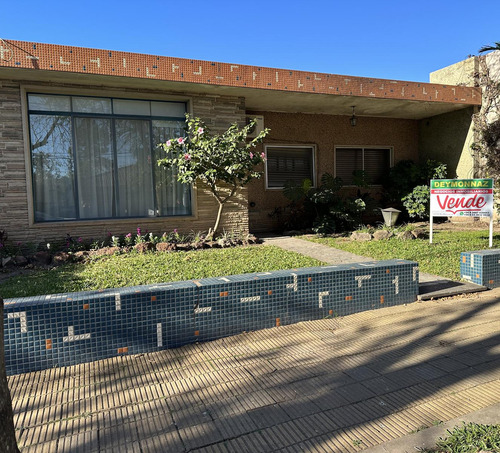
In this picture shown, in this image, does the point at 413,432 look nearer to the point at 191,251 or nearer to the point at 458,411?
the point at 458,411

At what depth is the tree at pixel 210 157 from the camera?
8180 millimetres

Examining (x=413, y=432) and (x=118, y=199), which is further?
(x=118, y=199)

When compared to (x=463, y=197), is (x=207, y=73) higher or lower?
higher

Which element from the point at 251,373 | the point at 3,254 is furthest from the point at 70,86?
the point at 251,373

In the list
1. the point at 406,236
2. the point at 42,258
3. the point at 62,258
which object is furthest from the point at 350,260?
the point at 42,258

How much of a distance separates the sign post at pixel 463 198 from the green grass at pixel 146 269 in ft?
11.1

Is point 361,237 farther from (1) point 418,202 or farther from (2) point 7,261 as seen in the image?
(2) point 7,261

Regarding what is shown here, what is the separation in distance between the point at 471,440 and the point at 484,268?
12.4ft

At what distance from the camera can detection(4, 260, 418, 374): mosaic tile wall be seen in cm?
310

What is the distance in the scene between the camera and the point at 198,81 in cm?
814

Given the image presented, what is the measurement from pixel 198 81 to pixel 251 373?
6.66 meters

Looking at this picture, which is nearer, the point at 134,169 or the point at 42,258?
the point at 42,258

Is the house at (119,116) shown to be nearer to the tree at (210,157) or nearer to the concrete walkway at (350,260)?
the tree at (210,157)

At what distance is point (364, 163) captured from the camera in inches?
518
